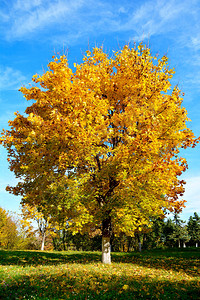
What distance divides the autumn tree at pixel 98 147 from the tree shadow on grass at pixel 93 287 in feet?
7.48

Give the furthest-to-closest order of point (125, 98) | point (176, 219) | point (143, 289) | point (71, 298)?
point (176, 219), point (125, 98), point (143, 289), point (71, 298)

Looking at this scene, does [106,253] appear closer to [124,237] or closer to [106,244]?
[106,244]

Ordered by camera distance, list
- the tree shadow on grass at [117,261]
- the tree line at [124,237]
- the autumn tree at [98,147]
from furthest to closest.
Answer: the tree line at [124,237] → the tree shadow on grass at [117,261] → the autumn tree at [98,147]

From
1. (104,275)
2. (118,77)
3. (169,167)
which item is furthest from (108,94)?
(104,275)

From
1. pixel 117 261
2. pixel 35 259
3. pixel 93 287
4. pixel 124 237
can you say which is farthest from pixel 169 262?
pixel 124 237

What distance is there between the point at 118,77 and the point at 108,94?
1150 mm

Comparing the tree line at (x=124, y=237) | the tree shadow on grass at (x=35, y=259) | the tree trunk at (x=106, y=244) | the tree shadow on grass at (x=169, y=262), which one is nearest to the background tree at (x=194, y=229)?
the tree line at (x=124, y=237)

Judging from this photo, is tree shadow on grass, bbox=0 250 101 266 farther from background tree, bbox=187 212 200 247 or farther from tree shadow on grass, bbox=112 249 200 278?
background tree, bbox=187 212 200 247

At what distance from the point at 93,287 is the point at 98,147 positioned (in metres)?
5.61

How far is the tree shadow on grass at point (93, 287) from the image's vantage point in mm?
6971

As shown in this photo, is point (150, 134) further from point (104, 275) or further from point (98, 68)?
point (104, 275)

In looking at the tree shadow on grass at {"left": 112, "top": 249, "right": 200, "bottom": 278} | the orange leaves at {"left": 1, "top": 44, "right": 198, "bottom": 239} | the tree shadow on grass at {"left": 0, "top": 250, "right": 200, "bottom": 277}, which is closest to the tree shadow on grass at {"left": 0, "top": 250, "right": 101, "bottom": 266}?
the tree shadow on grass at {"left": 0, "top": 250, "right": 200, "bottom": 277}

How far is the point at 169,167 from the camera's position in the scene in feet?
35.3

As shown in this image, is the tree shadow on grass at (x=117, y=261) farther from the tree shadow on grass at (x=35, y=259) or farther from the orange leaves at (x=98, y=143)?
the orange leaves at (x=98, y=143)
